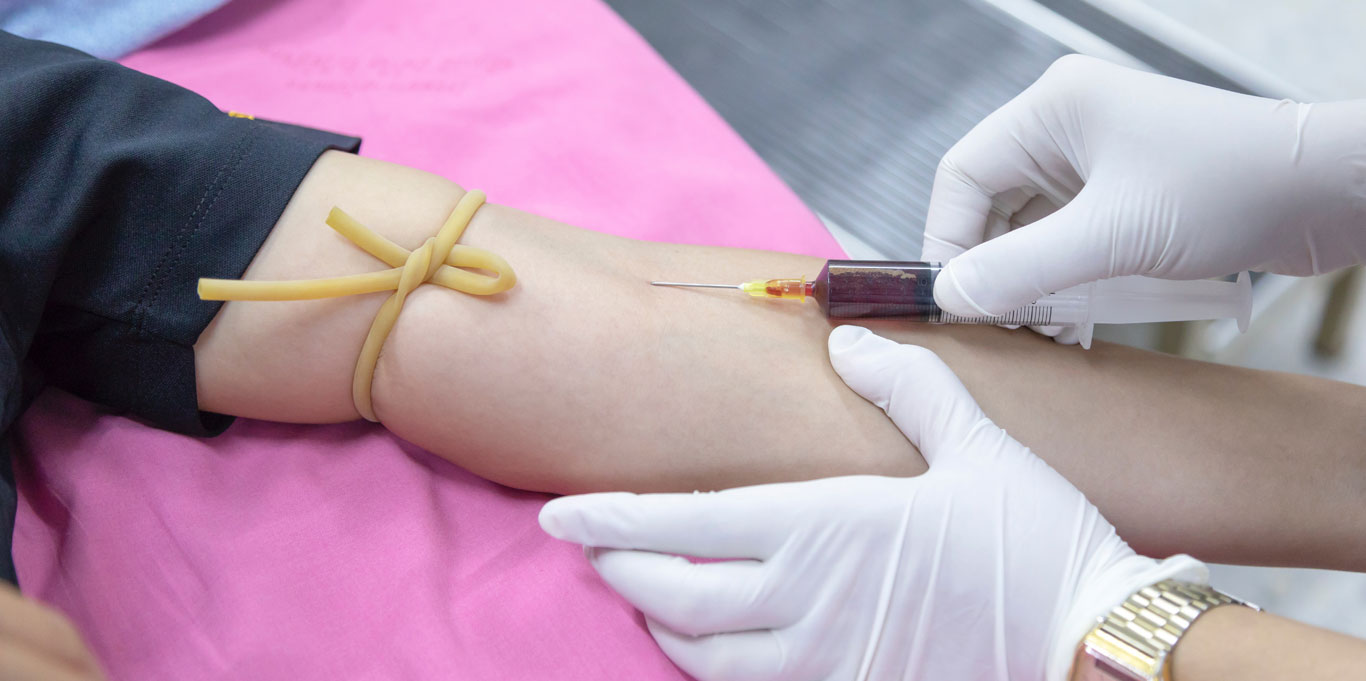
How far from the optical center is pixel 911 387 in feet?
2.86

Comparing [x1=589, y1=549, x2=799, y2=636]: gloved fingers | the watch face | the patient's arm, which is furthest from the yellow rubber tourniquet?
the watch face

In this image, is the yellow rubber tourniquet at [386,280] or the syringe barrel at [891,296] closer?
the yellow rubber tourniquet at [386,280]

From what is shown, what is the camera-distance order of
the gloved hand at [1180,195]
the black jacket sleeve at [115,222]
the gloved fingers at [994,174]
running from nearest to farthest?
the black jacket sleeve at [115,222], the gloved hand at [1180,195], the gloved fingers at [994,174]

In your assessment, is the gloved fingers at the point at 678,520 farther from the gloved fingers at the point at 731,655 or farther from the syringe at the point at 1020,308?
the syringe at the point at 1020,308

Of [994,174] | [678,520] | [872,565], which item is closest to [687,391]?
[678,520]

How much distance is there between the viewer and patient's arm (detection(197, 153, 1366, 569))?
0.84 m

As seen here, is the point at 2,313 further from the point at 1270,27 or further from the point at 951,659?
the point at 1270,27

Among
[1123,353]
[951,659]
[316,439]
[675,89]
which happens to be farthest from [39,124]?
[1123,353]

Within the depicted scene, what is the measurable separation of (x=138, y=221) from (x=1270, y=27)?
2.23 m

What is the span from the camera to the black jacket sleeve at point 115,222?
2.55ft

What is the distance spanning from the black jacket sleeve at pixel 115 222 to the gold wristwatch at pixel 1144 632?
2.86 feet

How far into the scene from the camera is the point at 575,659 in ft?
2.80

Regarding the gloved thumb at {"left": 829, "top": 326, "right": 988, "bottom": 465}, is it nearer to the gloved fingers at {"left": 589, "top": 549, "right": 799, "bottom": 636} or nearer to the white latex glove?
the white latex glove

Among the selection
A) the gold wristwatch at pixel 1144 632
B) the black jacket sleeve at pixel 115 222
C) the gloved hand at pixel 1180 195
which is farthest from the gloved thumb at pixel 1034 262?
the black jacket sleeve at pixel 115 222
